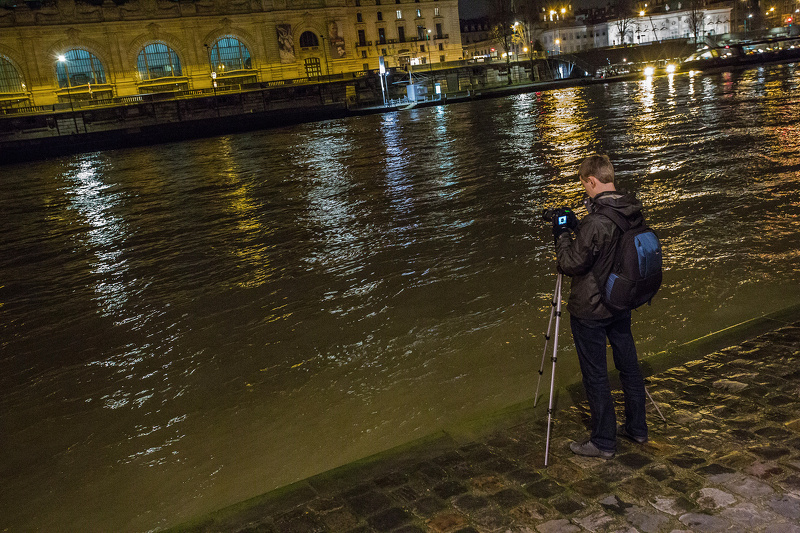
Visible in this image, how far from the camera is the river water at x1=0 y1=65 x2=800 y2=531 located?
5.41m

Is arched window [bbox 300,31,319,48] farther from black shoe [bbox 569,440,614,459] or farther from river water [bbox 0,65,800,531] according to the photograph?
black shoe [bbox 569,440,614,459]

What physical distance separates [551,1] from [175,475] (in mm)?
172685

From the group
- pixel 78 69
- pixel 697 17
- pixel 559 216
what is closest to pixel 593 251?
pixel 559 216

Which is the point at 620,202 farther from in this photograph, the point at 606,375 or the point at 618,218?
the point at 606,375

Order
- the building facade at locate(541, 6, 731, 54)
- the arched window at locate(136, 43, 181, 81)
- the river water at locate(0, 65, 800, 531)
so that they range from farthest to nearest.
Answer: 1. the building facade at locate(541, 6, 731, 54)
2. the arched window at locate(136, 43, 181, 81)
3. the river water at locate(0, 65, 800, 531)

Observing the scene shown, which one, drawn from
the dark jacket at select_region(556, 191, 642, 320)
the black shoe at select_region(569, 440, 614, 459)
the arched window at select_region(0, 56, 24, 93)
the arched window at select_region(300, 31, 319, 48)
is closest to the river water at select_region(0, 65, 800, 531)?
the black shoe at select_region(569, 440, 614, 459)

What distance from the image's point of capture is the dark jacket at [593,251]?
149 inches

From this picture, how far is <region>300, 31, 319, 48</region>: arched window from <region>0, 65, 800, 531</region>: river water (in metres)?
73.9

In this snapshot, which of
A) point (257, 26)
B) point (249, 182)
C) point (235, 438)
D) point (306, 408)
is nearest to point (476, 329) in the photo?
point (306, 408)

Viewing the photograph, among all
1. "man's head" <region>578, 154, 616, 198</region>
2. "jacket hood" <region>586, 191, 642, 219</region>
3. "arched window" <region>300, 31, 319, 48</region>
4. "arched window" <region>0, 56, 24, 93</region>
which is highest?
Answer: "arched window" <region>300, 31, 319, 48</region>

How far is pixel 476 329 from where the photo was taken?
7406 millimetres

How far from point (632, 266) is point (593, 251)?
0.78 feet

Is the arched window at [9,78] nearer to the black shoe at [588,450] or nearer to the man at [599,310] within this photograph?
the man at [599,310]

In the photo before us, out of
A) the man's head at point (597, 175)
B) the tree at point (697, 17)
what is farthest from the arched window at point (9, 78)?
the tree at point (697, 17)
